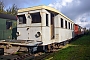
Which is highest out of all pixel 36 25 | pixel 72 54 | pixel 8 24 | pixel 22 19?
pixel 22 19

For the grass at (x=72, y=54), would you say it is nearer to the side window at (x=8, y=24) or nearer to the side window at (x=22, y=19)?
the side window at (x=22, y=19)

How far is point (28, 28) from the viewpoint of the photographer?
1005cm

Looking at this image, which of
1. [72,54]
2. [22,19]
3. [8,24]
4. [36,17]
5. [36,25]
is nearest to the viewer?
[72,54]

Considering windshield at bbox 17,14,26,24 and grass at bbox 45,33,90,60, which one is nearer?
grass at bbox 45,33,90,60

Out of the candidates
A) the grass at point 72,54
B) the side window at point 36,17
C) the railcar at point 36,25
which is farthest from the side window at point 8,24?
the grass at point 72,54

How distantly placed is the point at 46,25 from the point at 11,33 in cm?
663

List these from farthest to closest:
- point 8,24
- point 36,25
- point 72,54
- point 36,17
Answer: point 8,24
point 36,17
point 36,25
point 72,54

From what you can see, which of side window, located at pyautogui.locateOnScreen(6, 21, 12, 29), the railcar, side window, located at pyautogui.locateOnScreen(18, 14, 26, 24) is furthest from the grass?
side window, located at pyautogui.locateOnScreen(6, 21, 12, 29)

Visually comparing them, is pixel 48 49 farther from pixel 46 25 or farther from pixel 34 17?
pixel 34 17

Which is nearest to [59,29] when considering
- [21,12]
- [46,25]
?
[46,25]

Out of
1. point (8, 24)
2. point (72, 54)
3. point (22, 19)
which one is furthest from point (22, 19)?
point (8, 24)

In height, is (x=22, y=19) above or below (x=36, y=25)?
above

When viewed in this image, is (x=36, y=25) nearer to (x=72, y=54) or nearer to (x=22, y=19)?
(x=22, y=19)

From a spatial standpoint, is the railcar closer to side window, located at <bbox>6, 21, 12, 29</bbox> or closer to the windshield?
the windshield
